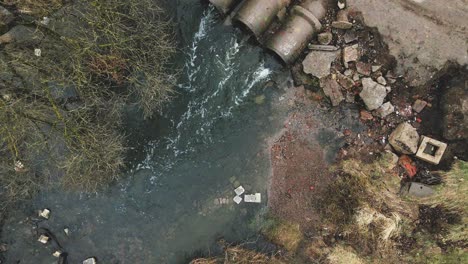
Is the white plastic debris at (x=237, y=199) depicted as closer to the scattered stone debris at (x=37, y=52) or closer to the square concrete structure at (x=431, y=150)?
the square concrete structure at (x=431, y=150)

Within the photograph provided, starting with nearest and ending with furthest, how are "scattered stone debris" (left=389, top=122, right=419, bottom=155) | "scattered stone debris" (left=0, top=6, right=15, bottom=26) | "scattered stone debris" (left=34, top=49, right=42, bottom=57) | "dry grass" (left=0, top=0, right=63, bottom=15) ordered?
"scattered stone debris" (left=34, top=49, right=42, bottom=57)
"dry grass" (left=0, top=0, right=63, bottom=15)
"scattered stone debris" (left=0, top=6, right=15, bottom=26)
"scattered stone debris" (left=389, top=122, right=419, bottom=155)

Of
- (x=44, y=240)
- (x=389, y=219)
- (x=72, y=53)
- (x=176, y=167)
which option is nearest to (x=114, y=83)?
(x=72, y=53)

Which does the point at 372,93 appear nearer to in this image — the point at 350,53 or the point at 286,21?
the point at 350,53

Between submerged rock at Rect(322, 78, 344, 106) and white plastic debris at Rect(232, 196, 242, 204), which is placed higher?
submerged rock at Rect(322, 78, 344, 106)

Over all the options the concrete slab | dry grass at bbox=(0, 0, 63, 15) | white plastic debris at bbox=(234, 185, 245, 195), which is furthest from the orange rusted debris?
dry grass at bbox=(0, 0, 63, 15)

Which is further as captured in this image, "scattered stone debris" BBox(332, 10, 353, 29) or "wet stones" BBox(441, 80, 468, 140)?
"scattered stone debris" BBox(332, 10, 353, 29)

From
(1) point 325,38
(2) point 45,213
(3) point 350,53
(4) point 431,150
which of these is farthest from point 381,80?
(2) point 45,213

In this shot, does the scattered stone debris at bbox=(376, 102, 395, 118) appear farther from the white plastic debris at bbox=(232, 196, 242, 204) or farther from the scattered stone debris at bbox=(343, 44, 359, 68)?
the white plastic debris at bbox=(232, 196, 242, 204)

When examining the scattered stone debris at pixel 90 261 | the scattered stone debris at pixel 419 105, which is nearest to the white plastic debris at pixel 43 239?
the scattered stone debris at pixel 90 261
